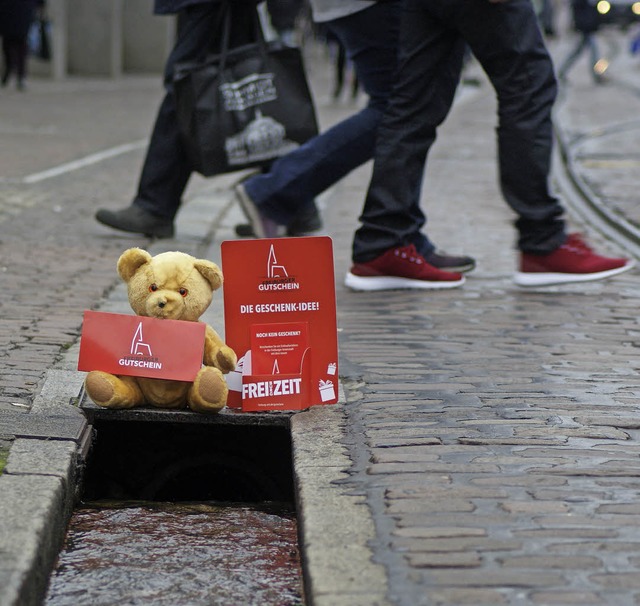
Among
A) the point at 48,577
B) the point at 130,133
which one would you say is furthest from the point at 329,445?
the point at 130,133

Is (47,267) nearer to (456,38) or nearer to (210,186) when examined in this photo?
(456,38)

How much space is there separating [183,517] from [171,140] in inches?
117

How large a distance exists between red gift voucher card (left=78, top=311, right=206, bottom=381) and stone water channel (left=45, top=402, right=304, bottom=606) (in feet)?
0.54

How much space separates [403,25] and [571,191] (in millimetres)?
3689

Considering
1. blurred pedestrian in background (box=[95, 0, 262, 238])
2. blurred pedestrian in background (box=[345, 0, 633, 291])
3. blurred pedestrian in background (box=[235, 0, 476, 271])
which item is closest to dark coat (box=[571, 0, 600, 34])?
blurred pedestrian in background (box=[95, 0, 262, 238])

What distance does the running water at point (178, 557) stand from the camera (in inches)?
93.8

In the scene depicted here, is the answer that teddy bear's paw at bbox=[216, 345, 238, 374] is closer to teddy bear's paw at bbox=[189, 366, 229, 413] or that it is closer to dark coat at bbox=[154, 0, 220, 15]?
teddy bear's paw at bbox=[189, 366, 229, 413]

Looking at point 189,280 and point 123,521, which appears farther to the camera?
point 189,280

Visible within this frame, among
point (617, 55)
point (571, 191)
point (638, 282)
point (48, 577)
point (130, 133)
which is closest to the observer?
point (48, 577)

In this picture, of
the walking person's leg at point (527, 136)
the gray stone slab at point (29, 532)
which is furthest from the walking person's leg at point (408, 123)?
the gray stone slab at point (29, 532)

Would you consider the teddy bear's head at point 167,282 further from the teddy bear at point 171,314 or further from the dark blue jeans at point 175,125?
the dark blue jeans at point 175,125

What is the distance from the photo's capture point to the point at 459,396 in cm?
333

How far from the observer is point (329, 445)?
2906 mm

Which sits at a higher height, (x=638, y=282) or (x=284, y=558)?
(x=284, y=558)
